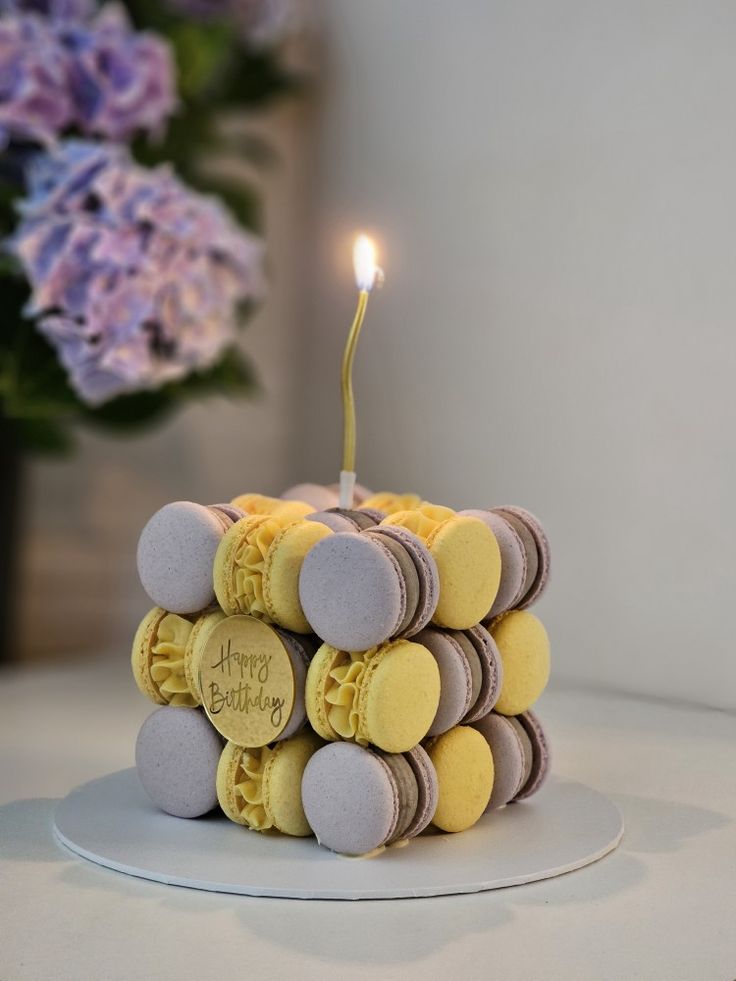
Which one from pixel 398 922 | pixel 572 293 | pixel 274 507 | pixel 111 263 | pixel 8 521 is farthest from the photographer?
pixel 8 521

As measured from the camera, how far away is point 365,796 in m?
0.65

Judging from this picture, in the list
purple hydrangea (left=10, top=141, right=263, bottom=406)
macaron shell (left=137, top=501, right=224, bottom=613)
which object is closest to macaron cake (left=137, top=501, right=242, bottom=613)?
macaron shell (left=137, top=501, right=224, bottom=613)

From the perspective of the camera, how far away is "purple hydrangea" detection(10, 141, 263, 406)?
1.12m

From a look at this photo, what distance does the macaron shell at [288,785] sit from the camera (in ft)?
2.28

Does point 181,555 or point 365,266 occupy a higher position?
point 365,266

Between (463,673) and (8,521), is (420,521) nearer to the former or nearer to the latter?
(463,673)

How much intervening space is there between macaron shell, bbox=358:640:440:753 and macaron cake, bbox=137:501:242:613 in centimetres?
12

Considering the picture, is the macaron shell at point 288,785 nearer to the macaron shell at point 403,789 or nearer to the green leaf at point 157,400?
the macaron shell at point 403,789

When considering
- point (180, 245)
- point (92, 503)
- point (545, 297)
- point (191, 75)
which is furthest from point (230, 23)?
point (92, 503)

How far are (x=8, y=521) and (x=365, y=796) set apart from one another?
0.80 m

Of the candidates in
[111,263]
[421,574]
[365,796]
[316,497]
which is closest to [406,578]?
[421,574]

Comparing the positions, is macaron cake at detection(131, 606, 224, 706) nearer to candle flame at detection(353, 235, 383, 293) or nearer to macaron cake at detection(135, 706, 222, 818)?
macaron cake at detection(135, 706, 222, 818)

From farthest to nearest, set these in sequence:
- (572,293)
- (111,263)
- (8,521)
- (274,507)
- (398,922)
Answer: (8,521)
(572,293)
(111,263)
(274,507)
(398,922)

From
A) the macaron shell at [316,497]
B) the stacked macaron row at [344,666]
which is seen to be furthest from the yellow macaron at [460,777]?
→ the macaron shell at [316,497]
